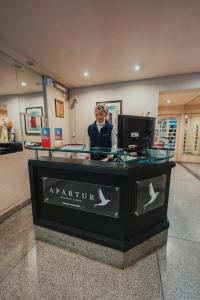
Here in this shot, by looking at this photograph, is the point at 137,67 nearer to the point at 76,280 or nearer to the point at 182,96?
the point at 182,96

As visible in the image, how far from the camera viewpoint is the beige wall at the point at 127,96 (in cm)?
338

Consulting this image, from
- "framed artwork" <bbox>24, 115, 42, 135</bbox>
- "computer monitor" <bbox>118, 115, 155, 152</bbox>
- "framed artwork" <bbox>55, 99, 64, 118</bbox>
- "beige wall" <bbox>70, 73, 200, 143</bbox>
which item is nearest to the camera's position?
"computer monitor" <bbox>118, 115, 155, 152</bbox>

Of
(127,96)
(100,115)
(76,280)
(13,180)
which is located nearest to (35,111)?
(13,180)

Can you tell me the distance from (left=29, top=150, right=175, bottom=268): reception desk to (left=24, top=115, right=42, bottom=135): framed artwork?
1.53 metres

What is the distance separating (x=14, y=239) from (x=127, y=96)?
378 centimetres

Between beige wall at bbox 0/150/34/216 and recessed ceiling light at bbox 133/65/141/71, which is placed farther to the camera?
recessed ceiling light at bbox 133/65/141/71

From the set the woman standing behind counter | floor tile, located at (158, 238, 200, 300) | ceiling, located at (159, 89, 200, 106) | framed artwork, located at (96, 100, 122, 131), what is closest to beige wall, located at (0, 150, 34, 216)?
the woman standing behind counter

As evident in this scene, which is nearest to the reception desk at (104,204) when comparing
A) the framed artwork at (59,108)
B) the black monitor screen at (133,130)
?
the black monitor screen at (133,130)

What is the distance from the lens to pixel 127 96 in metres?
3.79

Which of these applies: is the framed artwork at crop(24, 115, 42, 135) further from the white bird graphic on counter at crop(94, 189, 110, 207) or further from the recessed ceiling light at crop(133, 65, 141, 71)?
the recessed ceiling light at crop(133, 65, 141, 71)

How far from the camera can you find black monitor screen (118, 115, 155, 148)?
4.76 feet

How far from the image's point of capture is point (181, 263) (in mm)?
1497

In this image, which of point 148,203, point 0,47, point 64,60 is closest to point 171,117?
point 64,60

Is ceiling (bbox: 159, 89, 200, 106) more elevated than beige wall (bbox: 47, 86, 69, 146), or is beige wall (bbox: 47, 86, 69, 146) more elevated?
ceiling (bbox: 159, 89, 200, 106)
